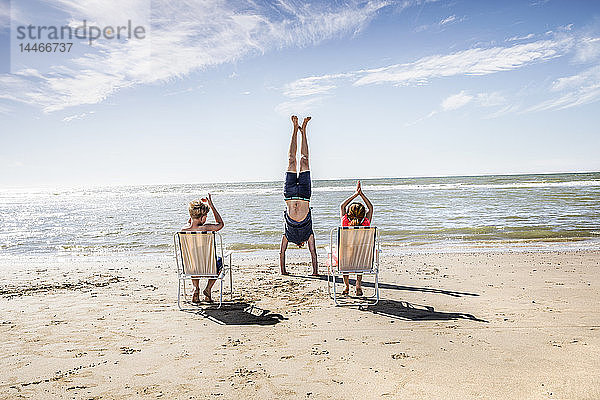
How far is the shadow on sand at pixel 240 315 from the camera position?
16.9 ft

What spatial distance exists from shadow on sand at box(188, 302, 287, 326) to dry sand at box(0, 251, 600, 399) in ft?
0.08

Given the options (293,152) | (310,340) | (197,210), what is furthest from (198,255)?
(293,152)

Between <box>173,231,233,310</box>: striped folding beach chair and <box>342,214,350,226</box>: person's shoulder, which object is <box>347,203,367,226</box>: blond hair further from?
<box>173,231,233,310</box>: striped folding beach chair

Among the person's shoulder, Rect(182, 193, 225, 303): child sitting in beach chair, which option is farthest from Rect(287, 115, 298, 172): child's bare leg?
Rect(182, 193, 225, 303): child sitting in beach chair

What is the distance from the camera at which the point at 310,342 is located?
4.39 m

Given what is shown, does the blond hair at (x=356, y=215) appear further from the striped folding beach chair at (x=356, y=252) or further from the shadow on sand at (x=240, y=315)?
the shadow on sand at (x=240, y=315)

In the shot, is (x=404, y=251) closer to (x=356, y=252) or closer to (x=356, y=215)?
(x=356, y=215)

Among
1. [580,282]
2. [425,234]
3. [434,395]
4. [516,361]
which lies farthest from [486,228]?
[434,395]

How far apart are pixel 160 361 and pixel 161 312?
1.71 m

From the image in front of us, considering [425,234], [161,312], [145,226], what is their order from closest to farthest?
[161,312], [425,234], [145,226]

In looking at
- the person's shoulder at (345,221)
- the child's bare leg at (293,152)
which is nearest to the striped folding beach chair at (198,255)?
the person's shoulder at (345,221)

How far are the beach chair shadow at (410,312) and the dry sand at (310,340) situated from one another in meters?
0.01

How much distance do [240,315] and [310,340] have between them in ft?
4.28

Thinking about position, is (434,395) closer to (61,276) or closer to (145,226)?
(61,276)
